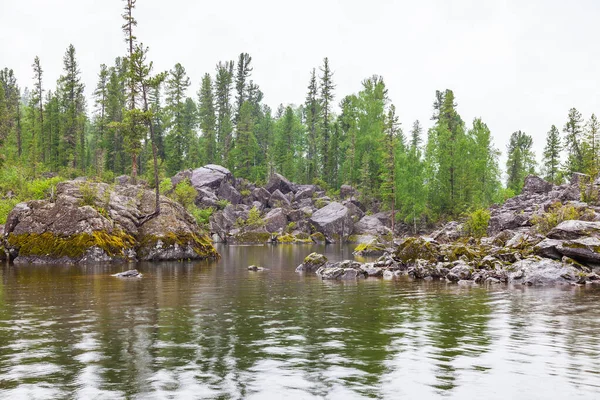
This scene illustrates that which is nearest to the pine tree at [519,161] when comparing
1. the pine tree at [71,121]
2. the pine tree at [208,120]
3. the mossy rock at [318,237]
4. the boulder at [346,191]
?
the boulder at [346,191]

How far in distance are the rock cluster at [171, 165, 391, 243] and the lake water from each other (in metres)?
55.0

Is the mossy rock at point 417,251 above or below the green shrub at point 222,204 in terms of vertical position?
below

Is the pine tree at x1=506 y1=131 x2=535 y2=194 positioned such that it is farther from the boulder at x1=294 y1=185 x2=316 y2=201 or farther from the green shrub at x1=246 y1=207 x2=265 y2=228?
the green shrub at x1=246 y1=207 x2=265 y2=228

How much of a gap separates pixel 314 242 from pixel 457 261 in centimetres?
5030

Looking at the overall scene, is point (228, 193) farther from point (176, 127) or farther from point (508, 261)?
point (508, 261)

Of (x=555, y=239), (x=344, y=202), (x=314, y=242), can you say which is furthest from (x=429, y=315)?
(x=344, y=202)

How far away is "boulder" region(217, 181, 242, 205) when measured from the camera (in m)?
92.2

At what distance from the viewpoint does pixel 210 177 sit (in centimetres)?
9275

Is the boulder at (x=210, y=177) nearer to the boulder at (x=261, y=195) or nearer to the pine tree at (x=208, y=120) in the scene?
the boulder at (x=261, y=195)

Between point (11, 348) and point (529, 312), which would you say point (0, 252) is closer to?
point (11, 348)

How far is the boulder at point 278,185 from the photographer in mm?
99562

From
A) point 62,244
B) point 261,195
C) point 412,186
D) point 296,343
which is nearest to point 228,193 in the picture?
point 261,195

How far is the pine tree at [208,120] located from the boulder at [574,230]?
284 ft

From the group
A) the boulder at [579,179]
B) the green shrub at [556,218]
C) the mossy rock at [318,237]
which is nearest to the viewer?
the green shrub at [556,218]
